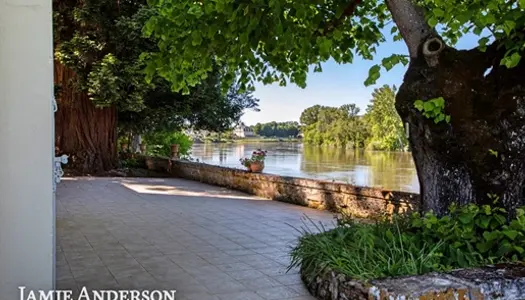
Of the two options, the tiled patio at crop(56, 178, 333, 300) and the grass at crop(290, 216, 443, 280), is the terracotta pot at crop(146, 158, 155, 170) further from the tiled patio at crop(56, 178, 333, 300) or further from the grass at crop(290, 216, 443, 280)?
the grass at crop(290, 216, 443, 280)

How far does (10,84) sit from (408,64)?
276 cm

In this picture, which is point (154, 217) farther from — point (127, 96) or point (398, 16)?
point (127, 96)

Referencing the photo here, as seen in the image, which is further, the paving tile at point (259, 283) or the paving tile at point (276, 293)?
the paving tile at point (259, 283)

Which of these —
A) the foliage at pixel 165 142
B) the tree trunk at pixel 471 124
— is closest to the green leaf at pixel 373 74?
the tree trunk at pixel 471 124

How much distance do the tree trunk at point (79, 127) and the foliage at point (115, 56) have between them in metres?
0.99

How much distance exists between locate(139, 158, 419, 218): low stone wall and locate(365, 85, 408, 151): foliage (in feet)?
72.8

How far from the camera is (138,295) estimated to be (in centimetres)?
298

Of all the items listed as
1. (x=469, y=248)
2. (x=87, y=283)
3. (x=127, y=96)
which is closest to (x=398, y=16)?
(x=469, y=248)

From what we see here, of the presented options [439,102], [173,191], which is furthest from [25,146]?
[173,191]

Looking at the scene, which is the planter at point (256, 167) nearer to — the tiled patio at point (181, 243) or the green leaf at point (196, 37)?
the tiled patio at point (181, 243)

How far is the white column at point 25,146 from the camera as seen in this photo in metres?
1.58

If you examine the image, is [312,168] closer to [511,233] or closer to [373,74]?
[373,74]

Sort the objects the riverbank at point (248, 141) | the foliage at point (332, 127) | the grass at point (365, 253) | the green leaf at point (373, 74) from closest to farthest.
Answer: the grass at point (365, 253), the green leaf at point (373, 74), the riverbank at point (248, 141), the foliage at point (332, 127)

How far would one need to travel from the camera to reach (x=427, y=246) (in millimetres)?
3020
